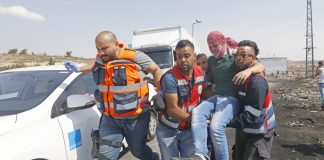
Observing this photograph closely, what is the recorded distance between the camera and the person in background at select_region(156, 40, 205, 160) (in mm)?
3252

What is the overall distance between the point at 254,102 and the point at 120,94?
1.42 m

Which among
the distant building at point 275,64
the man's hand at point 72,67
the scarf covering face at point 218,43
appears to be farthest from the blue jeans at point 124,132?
the distant building at point 275,64

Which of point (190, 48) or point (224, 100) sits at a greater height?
point (190, 48)

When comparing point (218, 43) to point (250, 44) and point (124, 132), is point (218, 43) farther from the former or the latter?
point (124, 132)

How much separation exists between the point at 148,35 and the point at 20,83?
11729 millimetres

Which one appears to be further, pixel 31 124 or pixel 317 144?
pixel 317 144

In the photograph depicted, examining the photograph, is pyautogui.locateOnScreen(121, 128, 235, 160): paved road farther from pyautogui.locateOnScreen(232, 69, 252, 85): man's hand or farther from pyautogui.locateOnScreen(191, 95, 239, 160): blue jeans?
pyautogui.locateOnScreen(232, 69, 252, 85): man's hand

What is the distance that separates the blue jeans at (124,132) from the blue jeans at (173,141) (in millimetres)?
358

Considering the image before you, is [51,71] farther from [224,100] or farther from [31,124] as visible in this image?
[224,100]

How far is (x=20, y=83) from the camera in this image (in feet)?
13.8

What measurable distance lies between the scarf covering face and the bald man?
0.71 m

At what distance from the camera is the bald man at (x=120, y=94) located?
3.54 metres

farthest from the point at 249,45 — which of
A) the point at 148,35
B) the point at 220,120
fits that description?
the point at 148,35

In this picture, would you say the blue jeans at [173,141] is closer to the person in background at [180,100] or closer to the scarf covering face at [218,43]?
the person in background at [180,100]
